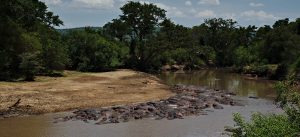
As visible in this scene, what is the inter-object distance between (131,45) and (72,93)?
169 ft

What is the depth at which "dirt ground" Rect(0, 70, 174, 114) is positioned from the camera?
134 ft

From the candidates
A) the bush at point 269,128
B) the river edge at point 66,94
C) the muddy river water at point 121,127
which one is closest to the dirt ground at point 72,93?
the river edge at point 66,94

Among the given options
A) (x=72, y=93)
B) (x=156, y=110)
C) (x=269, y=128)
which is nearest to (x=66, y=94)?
(x=72, y=93)

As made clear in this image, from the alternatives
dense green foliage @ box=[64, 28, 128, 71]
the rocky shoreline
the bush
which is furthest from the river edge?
the bush

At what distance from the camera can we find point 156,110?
40906mm

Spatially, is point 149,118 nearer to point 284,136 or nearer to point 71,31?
point 284,136

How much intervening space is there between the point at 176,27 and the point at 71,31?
893 inches

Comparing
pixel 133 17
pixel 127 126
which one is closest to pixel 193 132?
pixel 127 126

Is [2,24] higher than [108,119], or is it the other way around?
[2,24]

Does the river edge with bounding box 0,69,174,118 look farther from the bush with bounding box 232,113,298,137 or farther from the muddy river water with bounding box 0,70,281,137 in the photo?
the bush with bounding box 232,113,298,137

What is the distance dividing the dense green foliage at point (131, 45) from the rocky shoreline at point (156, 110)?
60.9 ft

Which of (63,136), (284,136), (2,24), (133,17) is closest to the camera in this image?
(284,136)

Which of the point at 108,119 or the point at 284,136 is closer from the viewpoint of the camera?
the point at 284,136

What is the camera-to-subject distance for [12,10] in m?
55.3
